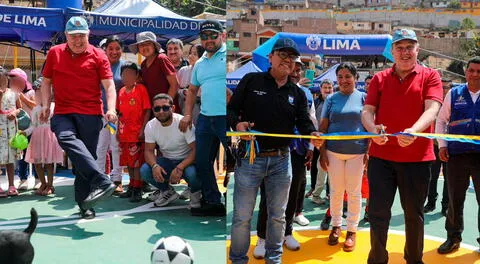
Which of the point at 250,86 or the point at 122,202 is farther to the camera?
the point at 122,202

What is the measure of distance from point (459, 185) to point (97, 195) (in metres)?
1.96

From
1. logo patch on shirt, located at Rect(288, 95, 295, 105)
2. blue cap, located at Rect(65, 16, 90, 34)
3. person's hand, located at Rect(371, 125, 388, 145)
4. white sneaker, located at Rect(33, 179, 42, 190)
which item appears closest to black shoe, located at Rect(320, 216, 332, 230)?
person's hand, located at Rect(371, 125, 388, 145)

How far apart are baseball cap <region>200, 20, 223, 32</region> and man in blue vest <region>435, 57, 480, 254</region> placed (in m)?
0.99

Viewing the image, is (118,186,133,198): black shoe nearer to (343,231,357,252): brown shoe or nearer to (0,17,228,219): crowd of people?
(0,17,228,219): crowd of people

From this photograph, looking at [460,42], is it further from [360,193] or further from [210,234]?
[210,234]

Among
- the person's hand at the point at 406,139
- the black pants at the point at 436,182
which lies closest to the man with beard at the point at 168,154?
the person's hand at the point at 406,139

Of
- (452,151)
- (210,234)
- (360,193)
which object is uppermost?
(452,151)

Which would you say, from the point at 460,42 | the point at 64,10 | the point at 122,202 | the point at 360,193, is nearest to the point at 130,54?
the point at 64,10

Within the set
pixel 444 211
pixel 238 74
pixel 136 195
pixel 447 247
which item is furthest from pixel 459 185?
pixel 136 195

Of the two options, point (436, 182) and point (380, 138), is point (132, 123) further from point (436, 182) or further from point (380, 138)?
point (436, 182)

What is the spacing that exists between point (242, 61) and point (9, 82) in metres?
2.57

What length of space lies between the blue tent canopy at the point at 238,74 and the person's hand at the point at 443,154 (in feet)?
3.61

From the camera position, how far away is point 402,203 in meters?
2.21

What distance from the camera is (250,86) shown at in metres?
2.00
